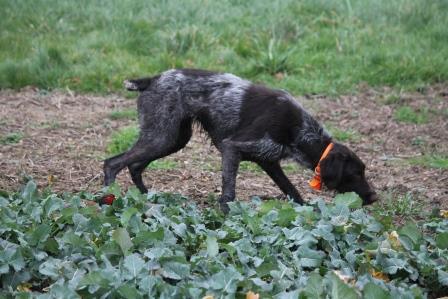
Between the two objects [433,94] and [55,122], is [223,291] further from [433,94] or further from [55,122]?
[433,94]

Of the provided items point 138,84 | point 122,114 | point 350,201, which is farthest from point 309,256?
point 122,114

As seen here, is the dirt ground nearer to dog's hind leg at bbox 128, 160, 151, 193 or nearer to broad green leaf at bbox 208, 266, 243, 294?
dog's hind leg at bbox 128, 160, 151, 193

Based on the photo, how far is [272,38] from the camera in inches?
515

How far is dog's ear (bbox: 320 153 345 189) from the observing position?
7.59 m

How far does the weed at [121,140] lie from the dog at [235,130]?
1.41 meters

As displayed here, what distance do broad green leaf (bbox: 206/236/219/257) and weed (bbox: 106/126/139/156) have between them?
419cm

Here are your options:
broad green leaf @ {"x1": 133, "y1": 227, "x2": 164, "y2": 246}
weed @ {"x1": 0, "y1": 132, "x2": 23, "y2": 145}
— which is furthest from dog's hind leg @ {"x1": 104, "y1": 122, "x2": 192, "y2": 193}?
broad green leaf @ {"x1": 133, "y1": 227, "x2": 164, "y2": 246}

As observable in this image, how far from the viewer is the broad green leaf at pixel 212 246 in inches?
211

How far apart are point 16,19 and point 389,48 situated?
619cm

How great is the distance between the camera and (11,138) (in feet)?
31.6

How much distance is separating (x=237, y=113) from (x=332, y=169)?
109cm

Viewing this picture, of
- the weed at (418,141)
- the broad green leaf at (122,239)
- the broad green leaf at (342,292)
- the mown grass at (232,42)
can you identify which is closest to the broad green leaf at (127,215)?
the broad green leaf at (122,239)

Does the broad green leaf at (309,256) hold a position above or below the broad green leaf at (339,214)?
above

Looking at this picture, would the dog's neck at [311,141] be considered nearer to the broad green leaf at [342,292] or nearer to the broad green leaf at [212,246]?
the broad green leaf at [212,246]
